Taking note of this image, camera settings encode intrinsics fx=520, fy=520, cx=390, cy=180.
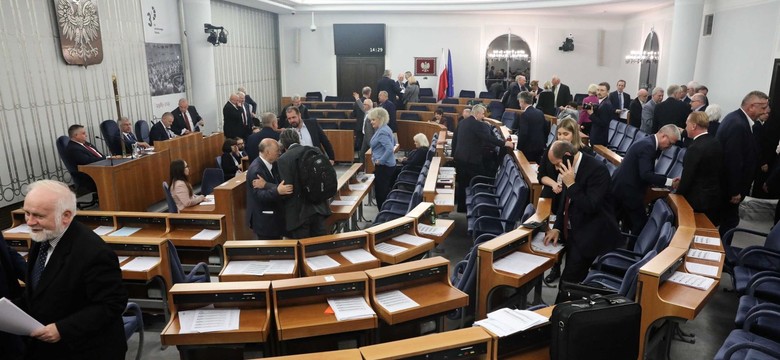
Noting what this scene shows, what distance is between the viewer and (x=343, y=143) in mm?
10945

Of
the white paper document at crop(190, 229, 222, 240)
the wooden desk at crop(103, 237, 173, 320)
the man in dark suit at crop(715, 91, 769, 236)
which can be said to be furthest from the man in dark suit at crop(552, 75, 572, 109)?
the wooden desk at crop(103, 237, 173, 320)

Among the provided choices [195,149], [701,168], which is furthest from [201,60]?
[701,168]

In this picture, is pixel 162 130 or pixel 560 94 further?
pixel 560 94

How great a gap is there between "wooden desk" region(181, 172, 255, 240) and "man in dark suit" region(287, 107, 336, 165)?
1.04 m

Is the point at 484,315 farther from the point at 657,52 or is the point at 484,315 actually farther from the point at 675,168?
the point at 657,52

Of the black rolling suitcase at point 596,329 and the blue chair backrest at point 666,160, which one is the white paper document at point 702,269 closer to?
the black rolling suitcase at point 596,329

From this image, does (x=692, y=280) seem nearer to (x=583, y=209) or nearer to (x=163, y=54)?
(x=583, y=209)

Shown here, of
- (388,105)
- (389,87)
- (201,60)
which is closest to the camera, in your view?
(388,105)

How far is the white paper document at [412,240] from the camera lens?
14.6 feet

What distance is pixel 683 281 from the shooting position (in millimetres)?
3301

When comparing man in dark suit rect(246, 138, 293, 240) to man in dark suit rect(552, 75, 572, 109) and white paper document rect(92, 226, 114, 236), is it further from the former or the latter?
man in dark suit rect(552, 75, 572, 109)

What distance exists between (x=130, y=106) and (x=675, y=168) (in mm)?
9451

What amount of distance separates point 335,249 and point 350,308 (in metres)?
1.02

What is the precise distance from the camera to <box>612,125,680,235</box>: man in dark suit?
4.67 m
